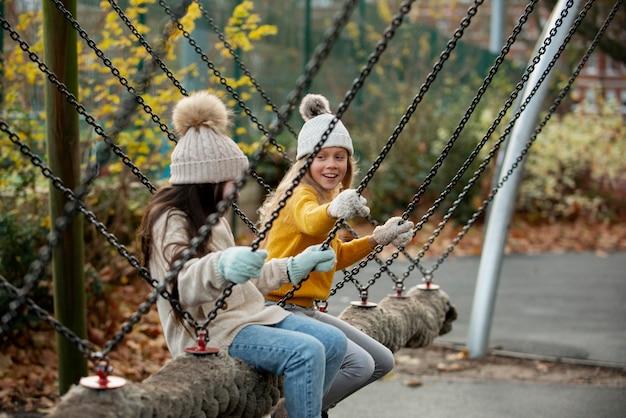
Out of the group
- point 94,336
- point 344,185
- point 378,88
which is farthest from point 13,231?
point 378,88

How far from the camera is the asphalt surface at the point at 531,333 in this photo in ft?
16.4

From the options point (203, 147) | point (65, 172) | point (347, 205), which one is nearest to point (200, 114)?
point (203, 147)

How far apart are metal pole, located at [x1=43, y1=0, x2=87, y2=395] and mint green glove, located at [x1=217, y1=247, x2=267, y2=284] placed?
2.13 m

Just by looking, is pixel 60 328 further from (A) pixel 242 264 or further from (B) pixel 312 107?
(B) pixel 312 107

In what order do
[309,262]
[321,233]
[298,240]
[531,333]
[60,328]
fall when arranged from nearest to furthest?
1. [60,328]
2. [309,262]
3. [321,233]
4. [298,240]
5. [531,333]

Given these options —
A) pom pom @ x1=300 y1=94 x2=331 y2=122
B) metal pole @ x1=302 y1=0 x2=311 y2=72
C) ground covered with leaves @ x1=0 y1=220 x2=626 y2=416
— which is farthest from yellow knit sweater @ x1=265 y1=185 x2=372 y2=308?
metal pole @ x1=302 y1=0 x2=311 y2=72

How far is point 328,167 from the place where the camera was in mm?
3184

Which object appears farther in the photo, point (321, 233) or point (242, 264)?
point (321, 233)

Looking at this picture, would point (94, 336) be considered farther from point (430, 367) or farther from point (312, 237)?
point (312, 237)

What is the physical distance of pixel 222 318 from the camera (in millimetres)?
2715

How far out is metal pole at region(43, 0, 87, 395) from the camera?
423cm

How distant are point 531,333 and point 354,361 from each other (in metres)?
4.06

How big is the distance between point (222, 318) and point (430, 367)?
11.4 ft

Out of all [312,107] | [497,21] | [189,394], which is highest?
[497,21]
